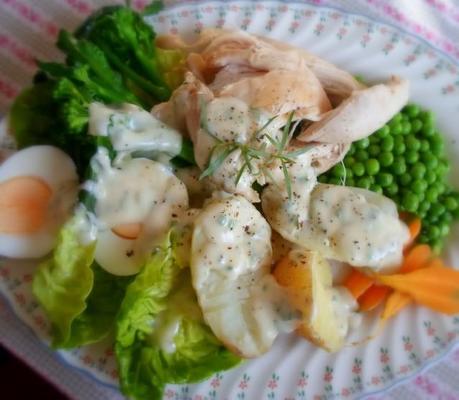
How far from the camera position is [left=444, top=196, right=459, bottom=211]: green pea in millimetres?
1784

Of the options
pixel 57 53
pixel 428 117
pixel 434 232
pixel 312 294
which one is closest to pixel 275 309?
pixel 312 294

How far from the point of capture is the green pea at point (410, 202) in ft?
5.78

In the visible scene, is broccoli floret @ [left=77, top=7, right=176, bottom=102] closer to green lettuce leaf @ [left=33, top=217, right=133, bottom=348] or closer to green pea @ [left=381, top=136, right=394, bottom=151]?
green lettuce leaf @ [left=33, top=217, right=133, bottom=348]

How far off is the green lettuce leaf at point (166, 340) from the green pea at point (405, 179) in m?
0.76

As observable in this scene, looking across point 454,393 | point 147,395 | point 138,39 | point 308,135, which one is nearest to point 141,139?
point 138,39

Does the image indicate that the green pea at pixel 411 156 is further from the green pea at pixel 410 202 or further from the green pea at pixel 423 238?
the green pea at pixel 423 238

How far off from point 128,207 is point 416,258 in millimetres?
910

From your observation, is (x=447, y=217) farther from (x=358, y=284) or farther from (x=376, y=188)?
(x=358, y=284)

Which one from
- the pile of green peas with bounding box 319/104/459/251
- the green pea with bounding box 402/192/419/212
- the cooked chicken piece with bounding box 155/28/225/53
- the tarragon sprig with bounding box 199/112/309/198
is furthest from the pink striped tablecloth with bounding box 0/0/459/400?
the tarragon sprig with bounding box 199/112/309/198

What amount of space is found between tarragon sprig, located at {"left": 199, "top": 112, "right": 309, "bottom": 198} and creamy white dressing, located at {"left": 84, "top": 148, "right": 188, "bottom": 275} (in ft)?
0.46

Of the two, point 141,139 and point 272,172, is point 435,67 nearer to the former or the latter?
point 272,172

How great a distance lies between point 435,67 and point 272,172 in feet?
2.23

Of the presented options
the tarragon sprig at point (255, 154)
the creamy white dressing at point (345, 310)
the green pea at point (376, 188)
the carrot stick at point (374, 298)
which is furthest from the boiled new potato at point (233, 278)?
the green pea at point (376, 188)

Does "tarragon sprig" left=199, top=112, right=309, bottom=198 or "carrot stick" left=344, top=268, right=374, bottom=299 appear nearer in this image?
"tarragon sprig" left=199, top=112, right=309, bottom=198
